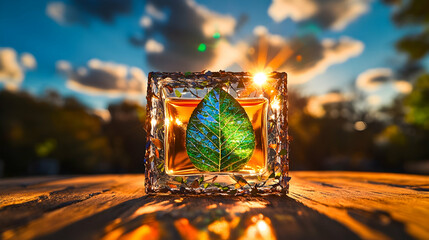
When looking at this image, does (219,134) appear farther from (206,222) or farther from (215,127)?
(206,222)

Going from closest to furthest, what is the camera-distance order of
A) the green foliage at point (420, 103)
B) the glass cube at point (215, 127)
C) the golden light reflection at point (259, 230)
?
the golden light reflection at point (259, 230), the glass cube at point (215, 127), the green foliage at point (420, 103)

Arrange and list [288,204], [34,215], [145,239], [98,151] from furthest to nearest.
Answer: [98,151]
[288,204]
[34,215]
[145,239]

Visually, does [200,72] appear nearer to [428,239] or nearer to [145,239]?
[145,239]

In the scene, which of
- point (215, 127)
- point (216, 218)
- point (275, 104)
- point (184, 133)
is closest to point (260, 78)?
point (275, 104)

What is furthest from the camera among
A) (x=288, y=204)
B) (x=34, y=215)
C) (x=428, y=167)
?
(x=428, y=167)

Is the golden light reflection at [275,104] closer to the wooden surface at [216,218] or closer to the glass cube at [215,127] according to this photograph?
the glass cube at [215,127]

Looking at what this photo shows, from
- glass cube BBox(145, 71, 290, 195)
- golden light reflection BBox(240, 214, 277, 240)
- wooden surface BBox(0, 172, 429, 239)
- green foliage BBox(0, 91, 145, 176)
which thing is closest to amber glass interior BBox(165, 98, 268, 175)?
glass cube BBox(145, 71, 290, 195)

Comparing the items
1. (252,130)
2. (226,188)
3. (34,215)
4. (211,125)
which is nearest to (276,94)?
(252,130)

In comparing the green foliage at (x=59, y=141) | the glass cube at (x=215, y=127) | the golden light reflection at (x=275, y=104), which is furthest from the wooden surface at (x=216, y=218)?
the green foliage at (x=59, y=141)

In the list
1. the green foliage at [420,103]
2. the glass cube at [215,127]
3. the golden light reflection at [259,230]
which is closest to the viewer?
the golden light reflection at [259,230]
